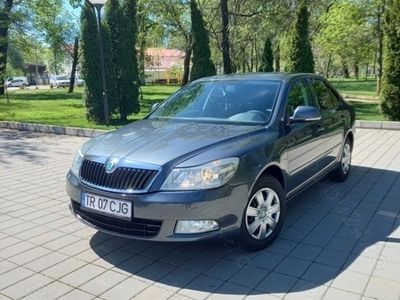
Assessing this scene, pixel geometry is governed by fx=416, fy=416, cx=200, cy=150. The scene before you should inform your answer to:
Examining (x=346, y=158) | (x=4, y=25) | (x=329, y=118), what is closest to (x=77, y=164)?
(x=329, y=118)

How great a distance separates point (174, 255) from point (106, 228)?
69cm

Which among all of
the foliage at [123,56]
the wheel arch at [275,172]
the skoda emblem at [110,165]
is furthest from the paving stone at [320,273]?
the foliage at [123,56]

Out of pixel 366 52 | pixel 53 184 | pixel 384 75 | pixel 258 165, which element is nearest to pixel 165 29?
pixel 366 52

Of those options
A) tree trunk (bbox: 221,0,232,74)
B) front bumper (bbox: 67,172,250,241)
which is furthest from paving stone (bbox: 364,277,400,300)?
tree trunk (bbox: 221,0,232,74)

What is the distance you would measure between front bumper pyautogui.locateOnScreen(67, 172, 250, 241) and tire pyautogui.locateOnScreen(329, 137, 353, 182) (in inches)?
121

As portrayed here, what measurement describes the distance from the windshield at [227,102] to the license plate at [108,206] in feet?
4.83

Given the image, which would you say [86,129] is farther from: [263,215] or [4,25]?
[4,25]

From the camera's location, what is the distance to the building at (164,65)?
37906mm

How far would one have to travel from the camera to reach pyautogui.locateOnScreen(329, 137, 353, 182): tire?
6.12m

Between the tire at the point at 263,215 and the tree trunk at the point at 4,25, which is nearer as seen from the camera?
the tire at the point at 263,215

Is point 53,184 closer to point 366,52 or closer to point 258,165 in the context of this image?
point 258,165

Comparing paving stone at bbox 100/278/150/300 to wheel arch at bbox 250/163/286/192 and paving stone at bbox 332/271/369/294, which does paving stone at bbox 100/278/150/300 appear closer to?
wheel arch at bbox 250/163/286/192

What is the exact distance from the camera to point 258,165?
146 inches

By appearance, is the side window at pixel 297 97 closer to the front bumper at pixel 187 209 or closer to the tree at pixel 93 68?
the front bumper at pixel 187 209
